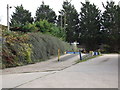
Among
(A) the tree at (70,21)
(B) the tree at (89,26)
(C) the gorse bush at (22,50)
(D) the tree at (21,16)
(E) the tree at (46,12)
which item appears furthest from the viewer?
(E) the tree at (46,12)

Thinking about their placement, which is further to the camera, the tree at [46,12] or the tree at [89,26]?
the tree at [46,12]

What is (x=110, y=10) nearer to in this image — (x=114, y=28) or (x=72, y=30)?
(x=114, y=28)

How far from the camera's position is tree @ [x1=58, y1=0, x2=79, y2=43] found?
168 ft

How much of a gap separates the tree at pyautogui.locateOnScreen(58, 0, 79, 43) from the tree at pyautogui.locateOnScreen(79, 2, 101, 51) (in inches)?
66.5

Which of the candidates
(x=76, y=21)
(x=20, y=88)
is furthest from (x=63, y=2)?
(x=20, y=88)

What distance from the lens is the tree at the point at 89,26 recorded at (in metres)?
47.6

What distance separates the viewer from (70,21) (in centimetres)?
5222

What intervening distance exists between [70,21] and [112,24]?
11.1m

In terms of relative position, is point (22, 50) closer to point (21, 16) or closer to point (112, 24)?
point (112, 24)

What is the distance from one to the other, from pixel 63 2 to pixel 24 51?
149 ft

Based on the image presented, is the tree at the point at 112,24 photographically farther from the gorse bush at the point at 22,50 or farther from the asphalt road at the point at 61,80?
the asphalt road at the point at 61,80

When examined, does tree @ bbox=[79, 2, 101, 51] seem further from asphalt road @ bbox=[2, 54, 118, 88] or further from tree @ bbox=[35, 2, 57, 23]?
asphalt road @ bbox=[2, 54, 118, 88]

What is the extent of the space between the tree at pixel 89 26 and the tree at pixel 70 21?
169 cm

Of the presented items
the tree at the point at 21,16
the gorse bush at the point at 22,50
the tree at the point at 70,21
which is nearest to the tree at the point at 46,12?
the tree at the point at 21,16
